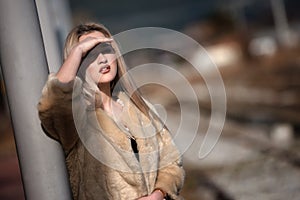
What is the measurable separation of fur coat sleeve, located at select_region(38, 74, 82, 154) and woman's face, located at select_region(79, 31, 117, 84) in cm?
20

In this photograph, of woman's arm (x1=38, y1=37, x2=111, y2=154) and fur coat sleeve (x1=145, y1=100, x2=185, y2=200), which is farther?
fur coat sleeve (x1=145, y1=100, x2=185, y2=200)

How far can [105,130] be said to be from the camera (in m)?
2.84

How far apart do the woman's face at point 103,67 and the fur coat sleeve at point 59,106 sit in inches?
7.8

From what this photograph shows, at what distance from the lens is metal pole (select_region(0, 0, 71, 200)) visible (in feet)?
9.16

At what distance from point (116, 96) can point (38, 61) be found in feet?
1.27

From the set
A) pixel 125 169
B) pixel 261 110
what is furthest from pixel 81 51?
pixel 261 110

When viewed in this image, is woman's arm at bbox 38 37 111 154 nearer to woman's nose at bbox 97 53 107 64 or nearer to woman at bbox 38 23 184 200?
woman at bbox 38 23 184 200

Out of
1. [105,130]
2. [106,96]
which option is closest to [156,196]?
[105,130]

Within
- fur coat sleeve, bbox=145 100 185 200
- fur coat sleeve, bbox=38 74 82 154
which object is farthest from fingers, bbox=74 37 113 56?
fur coat sleeve, bbox=145 100 185 200

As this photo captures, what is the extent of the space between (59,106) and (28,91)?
210 millimetres

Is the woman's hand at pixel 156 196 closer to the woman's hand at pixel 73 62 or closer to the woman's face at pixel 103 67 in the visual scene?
the woman's face at pixel 103 67

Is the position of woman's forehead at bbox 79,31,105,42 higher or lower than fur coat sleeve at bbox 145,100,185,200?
higher

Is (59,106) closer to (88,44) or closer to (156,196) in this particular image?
(88,44)

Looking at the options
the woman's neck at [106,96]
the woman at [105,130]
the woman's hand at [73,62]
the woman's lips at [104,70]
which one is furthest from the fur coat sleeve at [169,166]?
the woman's hand at [73,62]
